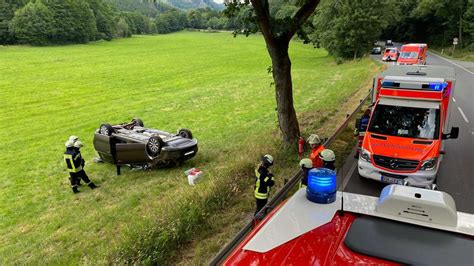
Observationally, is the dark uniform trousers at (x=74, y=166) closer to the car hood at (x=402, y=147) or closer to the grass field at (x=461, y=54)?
the car hood at (x=402, y=147)

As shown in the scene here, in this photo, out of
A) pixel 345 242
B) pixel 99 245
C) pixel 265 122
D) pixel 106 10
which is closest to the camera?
pixel 345 242

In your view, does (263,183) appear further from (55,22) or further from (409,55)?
(55,22)

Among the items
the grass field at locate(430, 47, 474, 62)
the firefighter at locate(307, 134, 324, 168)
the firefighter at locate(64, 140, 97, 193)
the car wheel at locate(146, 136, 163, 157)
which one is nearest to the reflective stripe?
the firefighter at locate(64, 140, 97, 193)

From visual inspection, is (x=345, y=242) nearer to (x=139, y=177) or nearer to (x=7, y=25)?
(x=139, y=177)

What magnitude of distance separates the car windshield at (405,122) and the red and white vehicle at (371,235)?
6.43m

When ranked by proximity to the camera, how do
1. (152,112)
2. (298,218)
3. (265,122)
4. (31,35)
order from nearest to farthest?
(298,218), (265,122), (152,112), (31,35)

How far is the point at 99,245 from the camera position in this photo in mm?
8289

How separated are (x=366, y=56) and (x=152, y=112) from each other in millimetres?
36970

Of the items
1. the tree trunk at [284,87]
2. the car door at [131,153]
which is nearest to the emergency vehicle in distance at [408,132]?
the tree trunk at [284,87]

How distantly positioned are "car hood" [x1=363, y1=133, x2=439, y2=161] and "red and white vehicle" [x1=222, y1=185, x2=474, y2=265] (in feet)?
18.6

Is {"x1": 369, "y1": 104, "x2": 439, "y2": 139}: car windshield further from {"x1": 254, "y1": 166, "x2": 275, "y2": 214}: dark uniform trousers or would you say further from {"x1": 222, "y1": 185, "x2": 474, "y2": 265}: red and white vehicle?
{"x1": 222, "y1": 185, "x2": 474, "y2": 265}: red and white vehicle

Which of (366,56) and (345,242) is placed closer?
(345,242)

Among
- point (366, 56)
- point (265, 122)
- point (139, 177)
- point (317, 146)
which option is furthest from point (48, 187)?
point (366, 56)

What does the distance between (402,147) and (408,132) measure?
654 mm
